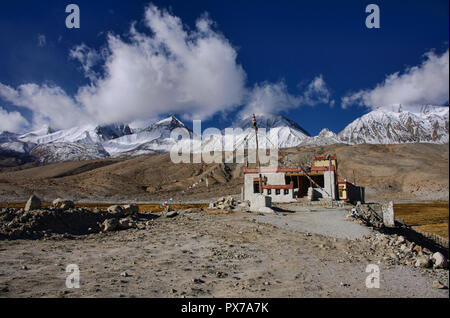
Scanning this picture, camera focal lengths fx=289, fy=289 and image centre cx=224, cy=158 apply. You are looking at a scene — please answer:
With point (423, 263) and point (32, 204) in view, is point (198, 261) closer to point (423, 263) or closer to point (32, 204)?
point (423, 263)

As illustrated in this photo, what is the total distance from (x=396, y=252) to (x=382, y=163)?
3202 inches

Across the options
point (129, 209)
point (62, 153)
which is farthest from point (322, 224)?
point (62, 153)

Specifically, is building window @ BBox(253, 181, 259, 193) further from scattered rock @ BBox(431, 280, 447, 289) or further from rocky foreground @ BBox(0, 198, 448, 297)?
scattered rock @ BBox(431, 280, 447, 289)

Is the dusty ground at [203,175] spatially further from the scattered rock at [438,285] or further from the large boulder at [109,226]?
the scattered rock at [438,285]

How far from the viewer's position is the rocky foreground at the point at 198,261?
611cm

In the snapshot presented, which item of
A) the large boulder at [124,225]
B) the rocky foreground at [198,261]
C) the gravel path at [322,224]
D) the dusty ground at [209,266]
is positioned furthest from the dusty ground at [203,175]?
the dusty ground at [209,266]

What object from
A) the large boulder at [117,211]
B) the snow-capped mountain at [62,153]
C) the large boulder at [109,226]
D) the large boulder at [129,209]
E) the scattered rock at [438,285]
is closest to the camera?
the scattered rock at [438,285]

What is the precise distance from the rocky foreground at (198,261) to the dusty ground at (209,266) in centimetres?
2

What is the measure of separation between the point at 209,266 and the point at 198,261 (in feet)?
1.90

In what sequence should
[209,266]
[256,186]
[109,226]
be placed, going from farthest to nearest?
[256,186]
[109,226]
[209,266]

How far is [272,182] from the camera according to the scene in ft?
94.3

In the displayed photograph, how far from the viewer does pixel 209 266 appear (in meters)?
7.84

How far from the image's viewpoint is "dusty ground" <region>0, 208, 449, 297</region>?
6.05 metres
